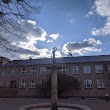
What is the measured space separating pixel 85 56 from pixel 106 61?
6772 mm

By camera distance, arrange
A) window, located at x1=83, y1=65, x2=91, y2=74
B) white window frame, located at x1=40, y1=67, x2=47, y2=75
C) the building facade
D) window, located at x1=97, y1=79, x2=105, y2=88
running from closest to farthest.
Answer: window, located at x1=97, y1=79, x2=105, y2=88
the building facade
window, located at x1=83, y1=65, x2=91, y2=74
white window frame, located at x1=40, y1=67, x2=47, y2=75

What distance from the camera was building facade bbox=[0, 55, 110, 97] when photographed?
4031cm

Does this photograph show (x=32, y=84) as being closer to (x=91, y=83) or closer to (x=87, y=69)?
(x=87, y=69)

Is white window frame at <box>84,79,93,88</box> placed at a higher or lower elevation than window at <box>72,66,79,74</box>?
lower

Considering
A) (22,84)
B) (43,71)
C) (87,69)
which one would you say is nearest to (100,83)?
(87,69)

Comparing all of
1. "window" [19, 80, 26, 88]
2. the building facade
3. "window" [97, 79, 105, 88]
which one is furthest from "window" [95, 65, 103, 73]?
"window" [19, 80, 26, 88]

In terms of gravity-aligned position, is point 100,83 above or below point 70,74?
below

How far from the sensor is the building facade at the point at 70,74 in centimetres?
4031

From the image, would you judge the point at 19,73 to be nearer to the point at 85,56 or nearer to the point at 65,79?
the point at 65,79

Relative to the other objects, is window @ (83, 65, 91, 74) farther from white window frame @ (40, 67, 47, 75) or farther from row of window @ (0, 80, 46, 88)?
row of window @ (0, 80, 46, 88)

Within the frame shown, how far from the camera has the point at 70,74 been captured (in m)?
42.2

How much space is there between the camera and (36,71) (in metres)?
45.0

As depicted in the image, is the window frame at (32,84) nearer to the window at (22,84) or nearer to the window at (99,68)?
the window at (22,84)

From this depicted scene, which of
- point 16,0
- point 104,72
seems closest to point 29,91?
point 104,72
